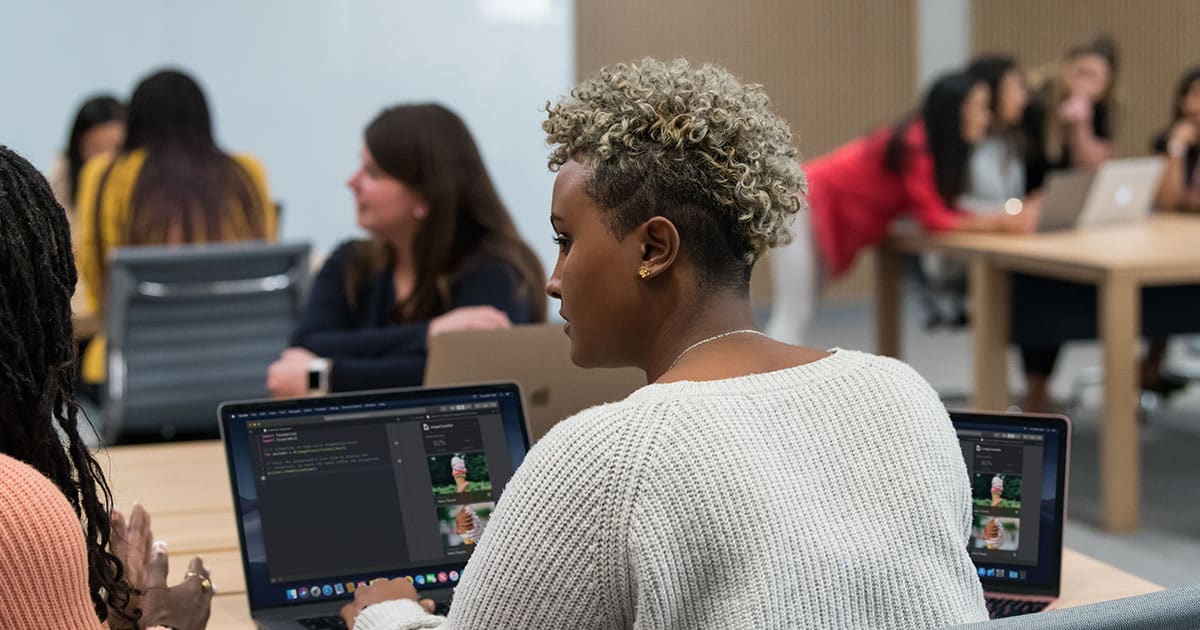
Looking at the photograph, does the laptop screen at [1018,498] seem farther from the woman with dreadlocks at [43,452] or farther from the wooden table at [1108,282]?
the wooden table at [1108,282]

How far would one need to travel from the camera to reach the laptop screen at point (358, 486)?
1609mm

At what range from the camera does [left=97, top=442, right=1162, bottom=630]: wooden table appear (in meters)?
1.71

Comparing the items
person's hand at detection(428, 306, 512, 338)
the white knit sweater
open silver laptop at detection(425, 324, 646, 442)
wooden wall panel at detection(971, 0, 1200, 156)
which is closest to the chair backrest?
person's hand at detection(428, 306, 512, 338)

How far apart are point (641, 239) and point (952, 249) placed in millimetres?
3929

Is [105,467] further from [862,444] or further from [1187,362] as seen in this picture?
[1187,362]

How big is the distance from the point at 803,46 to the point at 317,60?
301cm

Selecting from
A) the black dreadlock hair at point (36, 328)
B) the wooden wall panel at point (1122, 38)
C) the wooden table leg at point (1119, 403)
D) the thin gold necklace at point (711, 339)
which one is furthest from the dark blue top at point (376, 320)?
the wooden wall panel at point (1122, 38)

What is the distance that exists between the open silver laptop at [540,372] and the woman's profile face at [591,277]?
0.63 m

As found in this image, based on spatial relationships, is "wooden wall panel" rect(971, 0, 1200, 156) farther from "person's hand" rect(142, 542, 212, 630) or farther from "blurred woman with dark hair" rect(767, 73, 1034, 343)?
"person's hand" rect(142, 542, 212, 630)

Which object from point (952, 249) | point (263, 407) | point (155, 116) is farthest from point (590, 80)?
point (952, 249)

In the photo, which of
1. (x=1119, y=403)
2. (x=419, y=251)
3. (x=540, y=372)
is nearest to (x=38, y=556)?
(x=540, y=372)

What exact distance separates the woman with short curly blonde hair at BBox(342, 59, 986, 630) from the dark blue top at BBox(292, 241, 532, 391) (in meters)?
1.24

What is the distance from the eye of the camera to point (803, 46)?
7.96m

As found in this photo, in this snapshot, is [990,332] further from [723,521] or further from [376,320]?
[723,521]
